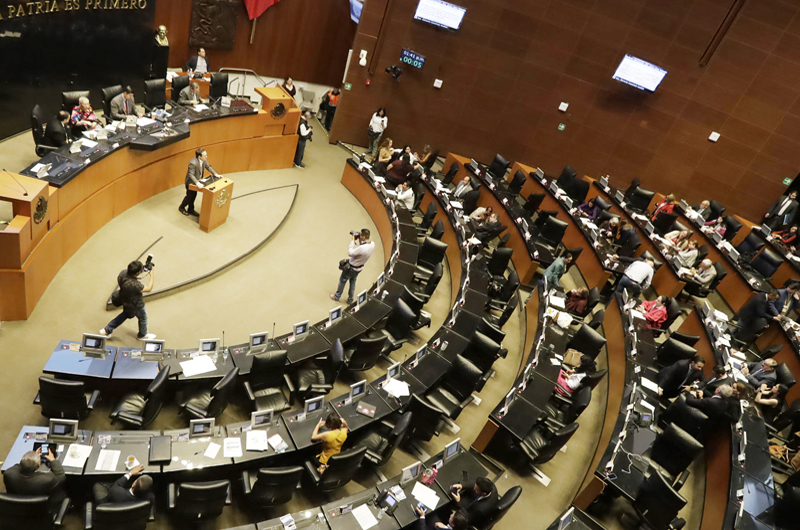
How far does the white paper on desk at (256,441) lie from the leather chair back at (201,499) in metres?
0.53

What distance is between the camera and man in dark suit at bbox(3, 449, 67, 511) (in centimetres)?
447

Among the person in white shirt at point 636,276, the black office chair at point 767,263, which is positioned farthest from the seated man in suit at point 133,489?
the black office chair at point 767,263

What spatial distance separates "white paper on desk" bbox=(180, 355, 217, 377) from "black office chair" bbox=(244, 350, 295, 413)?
1.49ft

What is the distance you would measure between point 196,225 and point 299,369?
427cm

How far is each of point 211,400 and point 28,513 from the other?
1.80m

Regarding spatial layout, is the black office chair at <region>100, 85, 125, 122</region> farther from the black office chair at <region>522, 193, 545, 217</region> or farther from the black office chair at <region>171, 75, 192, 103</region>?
the black office chair at <region>522, 193, 545, 217</region>

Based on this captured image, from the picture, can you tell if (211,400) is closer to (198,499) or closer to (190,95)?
(198,499)

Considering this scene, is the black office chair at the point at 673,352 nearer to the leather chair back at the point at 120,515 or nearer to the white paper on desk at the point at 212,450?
the white paper on desk at the point at 212,450

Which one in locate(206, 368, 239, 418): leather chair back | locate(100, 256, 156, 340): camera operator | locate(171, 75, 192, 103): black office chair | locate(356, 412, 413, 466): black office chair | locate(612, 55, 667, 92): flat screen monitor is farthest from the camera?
locate(612, 55, 667, 92): flat screen monitor

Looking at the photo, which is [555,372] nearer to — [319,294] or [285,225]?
[319,294]

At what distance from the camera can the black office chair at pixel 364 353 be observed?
700 cm

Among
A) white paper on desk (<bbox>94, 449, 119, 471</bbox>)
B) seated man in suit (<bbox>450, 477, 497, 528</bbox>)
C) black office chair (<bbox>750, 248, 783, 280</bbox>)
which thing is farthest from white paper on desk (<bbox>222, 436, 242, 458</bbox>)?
black office chair (<bbox>750, 248, 783, 280</bbox>)

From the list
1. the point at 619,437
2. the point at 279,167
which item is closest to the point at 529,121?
the point at 279,167

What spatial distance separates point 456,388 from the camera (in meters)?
7.22
